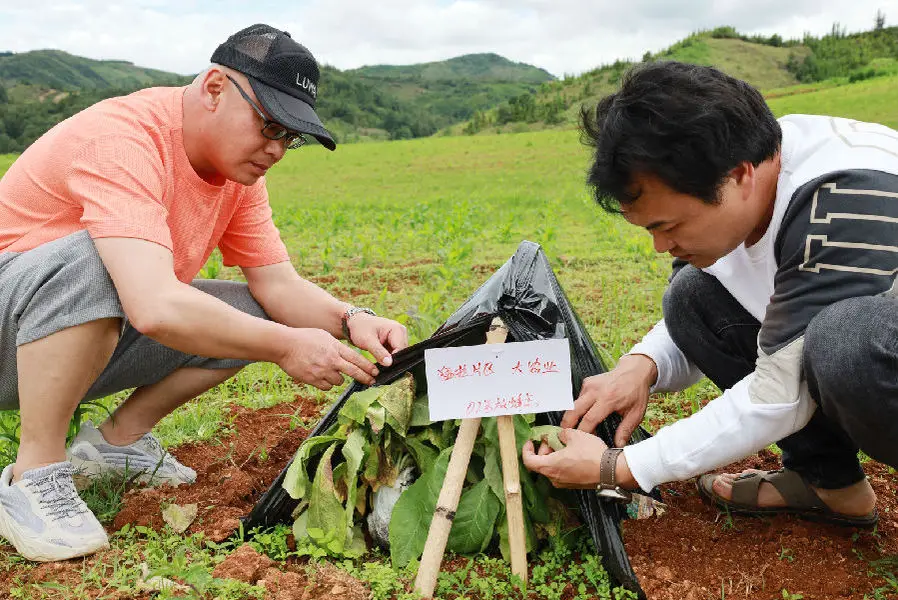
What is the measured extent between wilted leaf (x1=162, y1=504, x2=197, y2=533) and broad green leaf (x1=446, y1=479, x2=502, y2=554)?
0.67 m

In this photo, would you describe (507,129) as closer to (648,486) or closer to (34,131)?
(34,131)

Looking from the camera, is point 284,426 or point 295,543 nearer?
point 295,543

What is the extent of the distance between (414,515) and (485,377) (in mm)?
377

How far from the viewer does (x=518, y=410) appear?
1.67 m

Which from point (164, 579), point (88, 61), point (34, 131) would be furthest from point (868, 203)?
point (88, 61)

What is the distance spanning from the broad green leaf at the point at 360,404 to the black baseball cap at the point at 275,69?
0.61 m

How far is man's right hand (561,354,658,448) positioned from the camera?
71.2 inches

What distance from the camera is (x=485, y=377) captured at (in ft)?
5.44

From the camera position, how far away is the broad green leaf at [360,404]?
70.4 inches

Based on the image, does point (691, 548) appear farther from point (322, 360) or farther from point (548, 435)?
point (322, 360)

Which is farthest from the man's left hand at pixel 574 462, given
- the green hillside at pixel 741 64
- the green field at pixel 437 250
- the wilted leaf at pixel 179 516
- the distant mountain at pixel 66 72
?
the distant mountain at pixel 66 72

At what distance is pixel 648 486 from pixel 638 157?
659mm

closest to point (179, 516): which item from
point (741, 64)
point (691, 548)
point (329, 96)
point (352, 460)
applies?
point (352, 460)

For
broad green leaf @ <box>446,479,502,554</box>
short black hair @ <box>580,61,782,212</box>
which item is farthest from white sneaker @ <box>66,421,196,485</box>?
short black hair @ <box>580,61,782,212</box>
